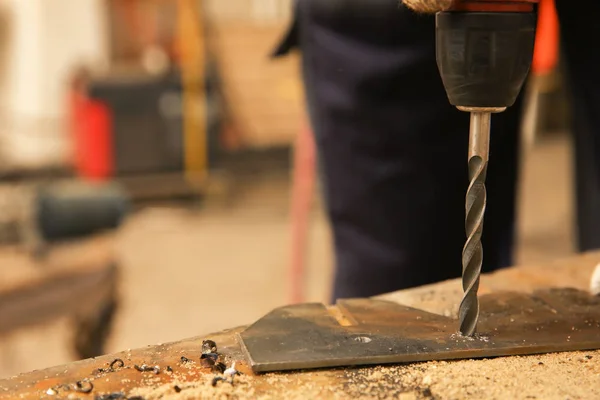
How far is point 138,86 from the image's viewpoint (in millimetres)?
3670

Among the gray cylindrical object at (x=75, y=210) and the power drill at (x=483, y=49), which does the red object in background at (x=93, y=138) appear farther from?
the power drill at (x=483, y=49)

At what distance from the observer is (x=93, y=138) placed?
3.64 metres

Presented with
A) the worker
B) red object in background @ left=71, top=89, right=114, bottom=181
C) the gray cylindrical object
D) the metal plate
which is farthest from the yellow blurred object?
the metal plate

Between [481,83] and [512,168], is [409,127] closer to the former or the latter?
[512,168]

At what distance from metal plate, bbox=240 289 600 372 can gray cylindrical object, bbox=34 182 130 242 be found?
3.34 feet

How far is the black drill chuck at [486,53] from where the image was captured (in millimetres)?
500

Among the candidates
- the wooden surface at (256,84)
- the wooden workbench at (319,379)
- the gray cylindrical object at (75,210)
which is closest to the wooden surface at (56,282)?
the gray cylindrical object at (75,210)

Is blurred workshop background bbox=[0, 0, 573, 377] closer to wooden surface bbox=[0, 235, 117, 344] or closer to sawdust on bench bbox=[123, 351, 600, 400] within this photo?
wooden surface bbox=[0, 235, 117, 344]

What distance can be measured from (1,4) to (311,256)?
7.45ft

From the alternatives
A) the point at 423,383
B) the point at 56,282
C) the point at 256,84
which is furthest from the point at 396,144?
the point at 256,84

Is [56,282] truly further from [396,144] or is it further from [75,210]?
[396,144]

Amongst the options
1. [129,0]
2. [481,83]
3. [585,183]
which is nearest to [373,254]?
[585,183]

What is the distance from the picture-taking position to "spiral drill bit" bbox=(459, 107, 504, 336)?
1.76 ft

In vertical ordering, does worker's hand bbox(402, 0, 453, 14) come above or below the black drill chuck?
above
